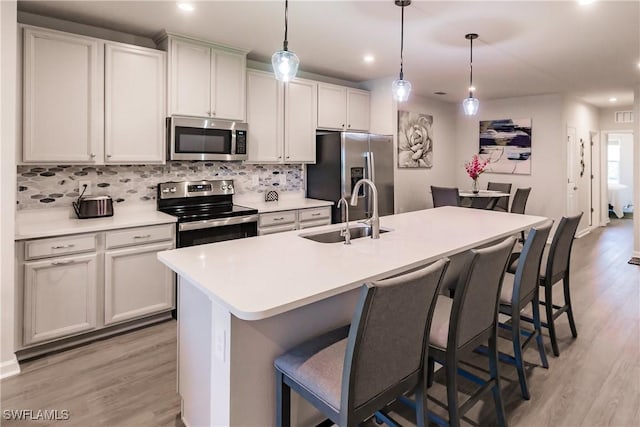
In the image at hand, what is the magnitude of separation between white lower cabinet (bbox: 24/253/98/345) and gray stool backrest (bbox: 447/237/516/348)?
8.34 feet

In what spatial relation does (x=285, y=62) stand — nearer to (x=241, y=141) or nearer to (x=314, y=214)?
(x=241, y=141)

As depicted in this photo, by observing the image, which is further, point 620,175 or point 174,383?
point 620,175

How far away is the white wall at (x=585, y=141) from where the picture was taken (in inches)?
267

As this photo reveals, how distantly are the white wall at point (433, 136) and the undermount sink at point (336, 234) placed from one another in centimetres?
273

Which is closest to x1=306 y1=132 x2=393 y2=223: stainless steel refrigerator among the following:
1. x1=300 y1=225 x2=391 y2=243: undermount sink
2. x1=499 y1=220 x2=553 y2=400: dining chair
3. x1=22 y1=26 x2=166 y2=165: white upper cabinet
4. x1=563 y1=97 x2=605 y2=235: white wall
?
x1=300 y1=225 x2=391 y2=243: undermount sink

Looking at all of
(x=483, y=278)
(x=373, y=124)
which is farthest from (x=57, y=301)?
(x=373, y=124)

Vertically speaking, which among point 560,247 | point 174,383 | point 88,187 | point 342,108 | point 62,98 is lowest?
point 174,383

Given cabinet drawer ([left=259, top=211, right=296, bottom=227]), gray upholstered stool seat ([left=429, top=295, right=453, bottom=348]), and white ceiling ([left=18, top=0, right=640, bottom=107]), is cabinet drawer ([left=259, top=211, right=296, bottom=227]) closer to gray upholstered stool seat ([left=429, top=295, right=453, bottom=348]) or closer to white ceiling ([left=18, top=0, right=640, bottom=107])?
white ceiling ([left=18, top=0, right=640, bottom=107])

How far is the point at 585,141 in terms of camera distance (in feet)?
24.6

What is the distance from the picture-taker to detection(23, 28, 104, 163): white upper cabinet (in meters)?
2.79

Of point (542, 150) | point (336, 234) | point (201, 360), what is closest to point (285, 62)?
point (336, 234)

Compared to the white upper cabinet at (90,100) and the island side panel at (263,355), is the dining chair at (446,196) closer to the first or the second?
the white upper cabinet at (90,100)

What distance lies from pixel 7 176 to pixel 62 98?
80 cm

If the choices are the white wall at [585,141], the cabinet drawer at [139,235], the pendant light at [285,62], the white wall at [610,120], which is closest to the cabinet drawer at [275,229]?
the cabinet drawer at [139,235]
